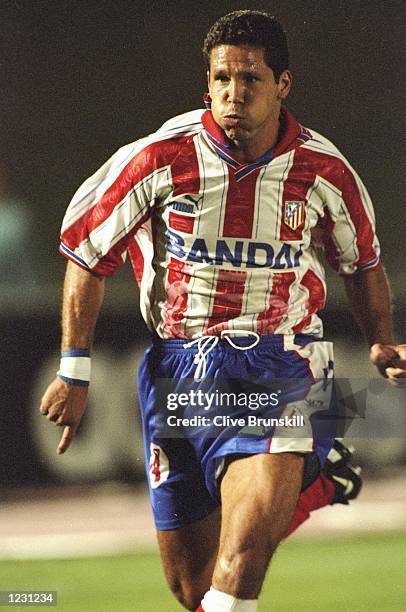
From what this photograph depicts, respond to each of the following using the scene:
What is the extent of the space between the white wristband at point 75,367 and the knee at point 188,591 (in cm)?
63

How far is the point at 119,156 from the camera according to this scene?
2.74 meters

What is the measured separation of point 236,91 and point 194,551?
49.1 inches

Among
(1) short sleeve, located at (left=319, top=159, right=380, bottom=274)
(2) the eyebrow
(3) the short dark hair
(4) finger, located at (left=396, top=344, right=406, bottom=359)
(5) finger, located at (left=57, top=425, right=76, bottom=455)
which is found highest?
(3) the short dark hair

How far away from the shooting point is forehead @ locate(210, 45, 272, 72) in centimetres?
248

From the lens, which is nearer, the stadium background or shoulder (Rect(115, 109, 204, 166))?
shoulder (Rect(115, 109, 204, 166))

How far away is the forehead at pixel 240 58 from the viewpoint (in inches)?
97.5

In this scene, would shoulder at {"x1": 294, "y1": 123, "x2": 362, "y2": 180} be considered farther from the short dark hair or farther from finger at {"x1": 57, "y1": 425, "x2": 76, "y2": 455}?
finger at {"x1": 57, "y1": 425, "x2": 76, "y2": 455}


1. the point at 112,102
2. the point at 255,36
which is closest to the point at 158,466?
the point at 112,102

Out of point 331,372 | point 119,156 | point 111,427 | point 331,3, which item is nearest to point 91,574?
point 111,427

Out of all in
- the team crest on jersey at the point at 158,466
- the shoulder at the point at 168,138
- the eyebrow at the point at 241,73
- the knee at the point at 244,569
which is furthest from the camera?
the team crest on jersey at the point at 158,466

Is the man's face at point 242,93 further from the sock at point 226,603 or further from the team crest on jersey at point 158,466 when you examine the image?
the sock at point 226,603

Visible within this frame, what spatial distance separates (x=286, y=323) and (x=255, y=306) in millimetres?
95

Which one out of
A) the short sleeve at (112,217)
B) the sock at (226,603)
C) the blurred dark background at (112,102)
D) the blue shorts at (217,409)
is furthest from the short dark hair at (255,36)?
the sock at (226,603)

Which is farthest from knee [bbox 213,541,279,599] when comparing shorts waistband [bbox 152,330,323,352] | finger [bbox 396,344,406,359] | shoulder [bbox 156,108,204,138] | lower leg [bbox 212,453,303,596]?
shoulder [bbox 156,108,204,138]
